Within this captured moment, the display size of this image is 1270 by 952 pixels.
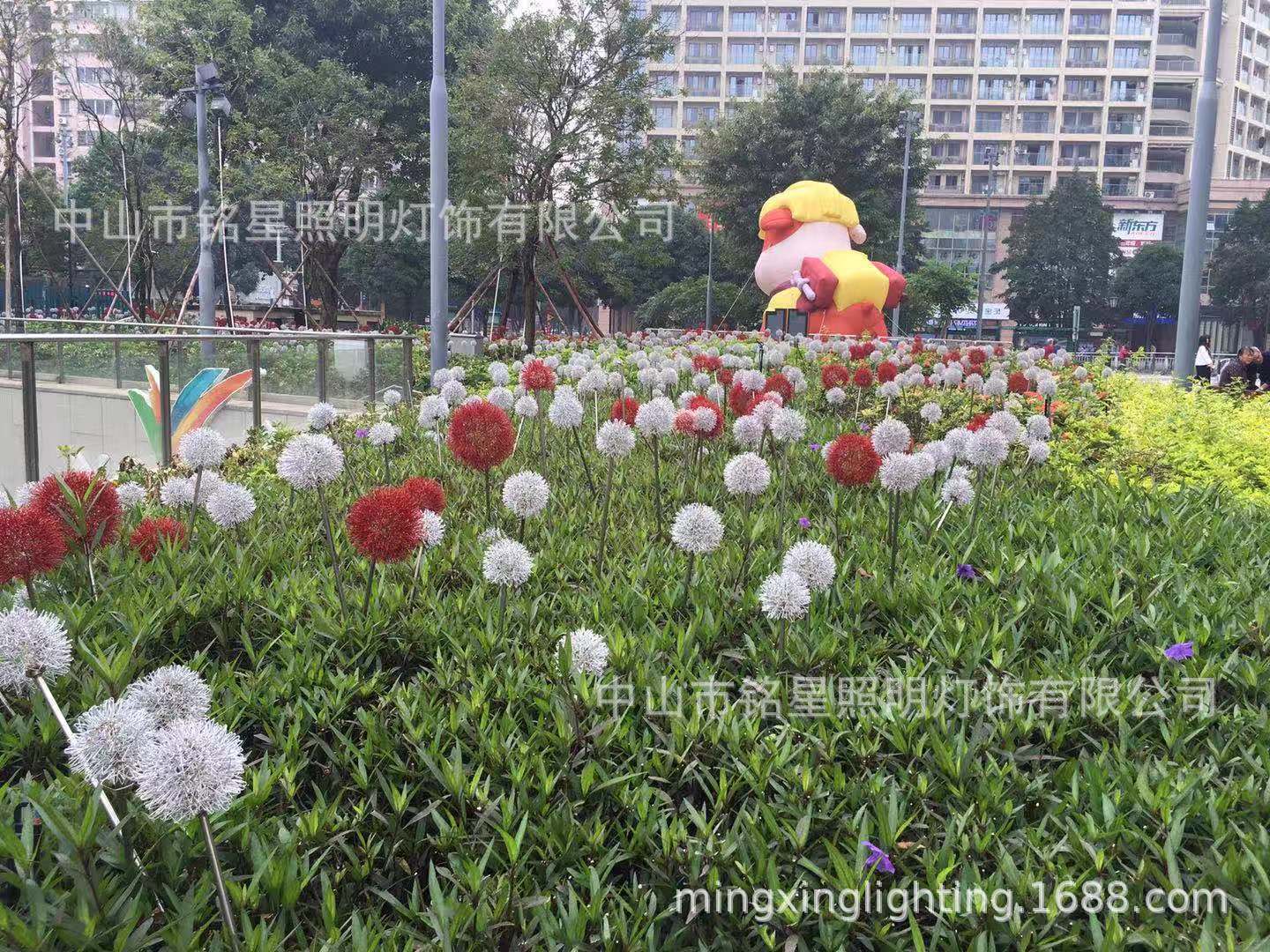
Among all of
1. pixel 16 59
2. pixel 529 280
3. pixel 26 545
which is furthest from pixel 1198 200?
pixel 16 59

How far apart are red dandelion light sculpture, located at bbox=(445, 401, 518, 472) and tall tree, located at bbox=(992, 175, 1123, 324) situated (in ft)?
181

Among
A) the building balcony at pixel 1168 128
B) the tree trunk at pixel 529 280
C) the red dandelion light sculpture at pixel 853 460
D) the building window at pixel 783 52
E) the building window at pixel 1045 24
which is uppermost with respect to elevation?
the building window at pixel 1045 24

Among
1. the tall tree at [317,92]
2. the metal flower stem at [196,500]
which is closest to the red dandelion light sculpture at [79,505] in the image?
the metal flower stem at [196,500]

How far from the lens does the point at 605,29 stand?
18188 mm

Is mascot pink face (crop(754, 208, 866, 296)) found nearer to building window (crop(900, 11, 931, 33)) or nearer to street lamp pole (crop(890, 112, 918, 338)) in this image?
street lamp pole (crop(890, 112, 918, 338))

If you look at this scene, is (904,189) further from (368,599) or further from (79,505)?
(79,505)

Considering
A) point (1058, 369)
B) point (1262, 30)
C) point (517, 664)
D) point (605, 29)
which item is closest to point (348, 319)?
point (605, 29)

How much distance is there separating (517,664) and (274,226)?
23149 millimetres

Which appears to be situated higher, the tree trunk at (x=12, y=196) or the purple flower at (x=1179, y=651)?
the tree trunk at (x=12, y=196)

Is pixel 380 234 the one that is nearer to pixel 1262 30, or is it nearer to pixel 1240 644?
pixel 1240 644

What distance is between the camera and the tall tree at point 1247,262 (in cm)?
4788

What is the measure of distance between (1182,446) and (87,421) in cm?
750

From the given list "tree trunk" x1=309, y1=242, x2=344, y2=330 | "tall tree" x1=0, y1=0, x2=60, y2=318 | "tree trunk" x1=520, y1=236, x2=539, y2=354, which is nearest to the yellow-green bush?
"tree trunk" x1=520, y1=236, x2=539, y2=354

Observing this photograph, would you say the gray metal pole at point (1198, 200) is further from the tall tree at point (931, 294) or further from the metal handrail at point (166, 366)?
the tall tree at point (931, 294)
